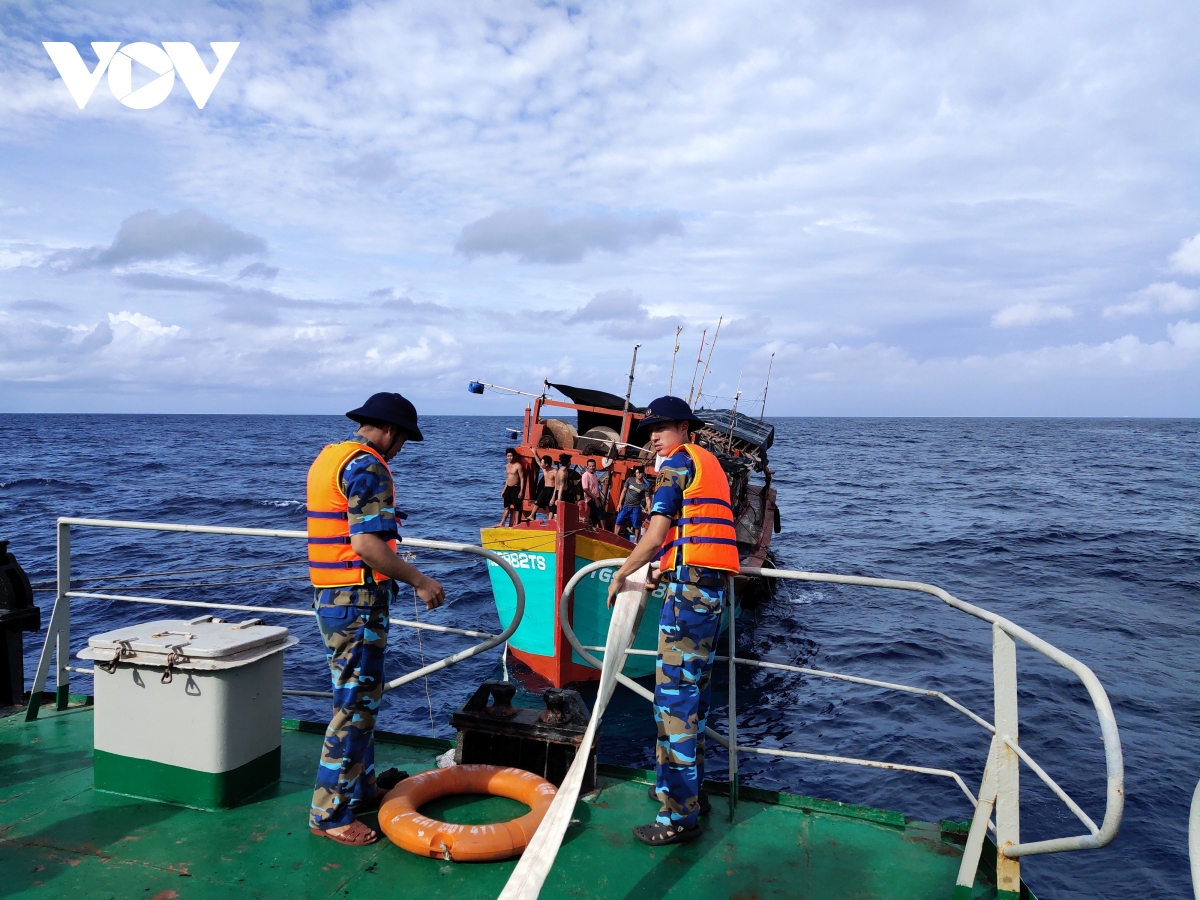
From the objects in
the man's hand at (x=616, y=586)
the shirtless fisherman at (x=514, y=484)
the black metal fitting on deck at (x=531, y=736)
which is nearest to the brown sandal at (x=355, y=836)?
the black metal fitting on deck at (x=531, y=736)

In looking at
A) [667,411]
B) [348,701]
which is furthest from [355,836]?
[667,411]

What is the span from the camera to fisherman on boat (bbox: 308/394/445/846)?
134 inches

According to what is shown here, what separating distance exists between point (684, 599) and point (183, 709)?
8.44 feet

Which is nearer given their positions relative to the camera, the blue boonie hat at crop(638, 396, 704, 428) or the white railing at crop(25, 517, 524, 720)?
the blue boonie hat at crop(638, 396, 704, 428)

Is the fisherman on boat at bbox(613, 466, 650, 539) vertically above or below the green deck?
above

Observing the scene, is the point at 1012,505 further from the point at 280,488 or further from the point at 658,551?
the point at 658,551

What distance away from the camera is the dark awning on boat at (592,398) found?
57.0 ft

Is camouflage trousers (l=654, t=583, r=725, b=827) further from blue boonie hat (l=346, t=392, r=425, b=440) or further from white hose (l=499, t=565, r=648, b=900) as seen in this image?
blue boonie hat (l=346, t=392, r=425, b=440)

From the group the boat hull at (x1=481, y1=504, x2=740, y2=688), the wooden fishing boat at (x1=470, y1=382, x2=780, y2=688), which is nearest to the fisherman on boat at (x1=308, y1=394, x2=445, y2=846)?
the wooden fishing boat at (x1=470, y1=382, x2=780, y2=688)

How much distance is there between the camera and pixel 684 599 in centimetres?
373

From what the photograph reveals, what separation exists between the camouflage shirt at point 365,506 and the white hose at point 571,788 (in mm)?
1111

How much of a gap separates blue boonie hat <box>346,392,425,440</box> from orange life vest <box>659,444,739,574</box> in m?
1.31

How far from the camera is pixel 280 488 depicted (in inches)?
1676

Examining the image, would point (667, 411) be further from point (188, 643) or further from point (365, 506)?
point (188, 643)
